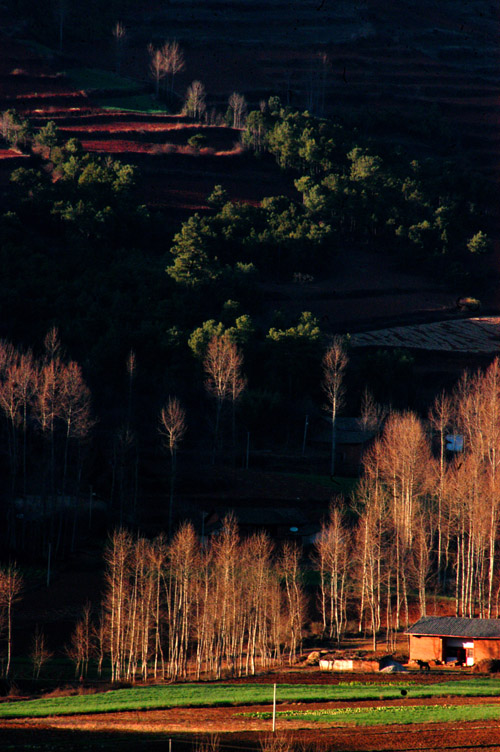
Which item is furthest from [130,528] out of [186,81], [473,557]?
[186,81]

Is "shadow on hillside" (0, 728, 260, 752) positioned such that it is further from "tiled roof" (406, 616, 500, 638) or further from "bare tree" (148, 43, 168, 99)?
"bare tree" (148, 43, 168, 99)

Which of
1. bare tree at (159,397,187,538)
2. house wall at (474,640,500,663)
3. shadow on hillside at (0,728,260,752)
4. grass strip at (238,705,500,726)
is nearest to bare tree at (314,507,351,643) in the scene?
house wall at (474,640,500,663)

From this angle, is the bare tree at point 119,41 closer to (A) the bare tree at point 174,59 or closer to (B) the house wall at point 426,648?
(A) the bare tree at point 174,59

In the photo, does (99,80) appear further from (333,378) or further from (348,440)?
(348,440)

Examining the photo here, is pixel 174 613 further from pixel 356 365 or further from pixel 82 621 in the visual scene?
pixel 356 365

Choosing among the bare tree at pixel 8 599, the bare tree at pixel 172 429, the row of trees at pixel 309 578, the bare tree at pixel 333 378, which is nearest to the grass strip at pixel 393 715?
the row of trees at pixel 309 578

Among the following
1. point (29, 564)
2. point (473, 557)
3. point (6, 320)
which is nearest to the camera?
point (473, 557)

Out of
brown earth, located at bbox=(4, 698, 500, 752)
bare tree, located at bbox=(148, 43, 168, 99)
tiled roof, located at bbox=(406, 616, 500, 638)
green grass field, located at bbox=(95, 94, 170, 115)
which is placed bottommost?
brown earth, located at bbox=(4, 698, 500, 752)
